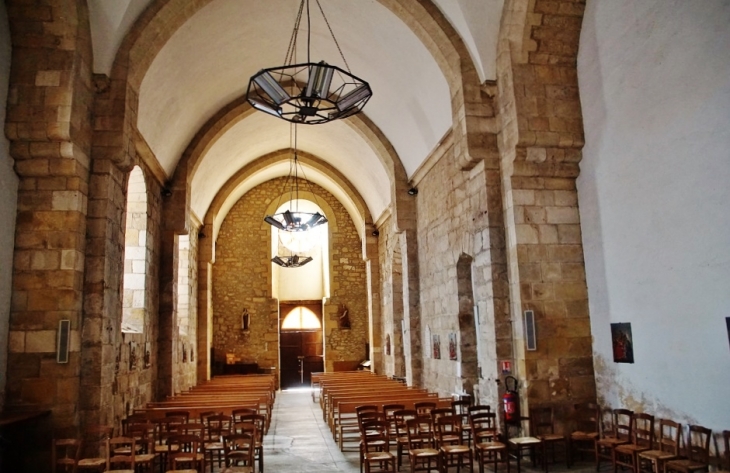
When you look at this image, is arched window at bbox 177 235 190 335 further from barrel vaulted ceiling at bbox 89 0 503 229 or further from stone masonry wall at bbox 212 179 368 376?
stone masonry wall at bbox 212 179 368 376

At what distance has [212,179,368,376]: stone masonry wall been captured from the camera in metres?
16.9

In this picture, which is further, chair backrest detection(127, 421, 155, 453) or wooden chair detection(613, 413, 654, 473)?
chair backrest detection(127, 421, 155, 453)

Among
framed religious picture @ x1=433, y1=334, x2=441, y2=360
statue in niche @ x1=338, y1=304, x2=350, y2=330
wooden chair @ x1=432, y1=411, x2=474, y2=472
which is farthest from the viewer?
statue in niche @ x1=338, y1=304, x2=350, y2=330

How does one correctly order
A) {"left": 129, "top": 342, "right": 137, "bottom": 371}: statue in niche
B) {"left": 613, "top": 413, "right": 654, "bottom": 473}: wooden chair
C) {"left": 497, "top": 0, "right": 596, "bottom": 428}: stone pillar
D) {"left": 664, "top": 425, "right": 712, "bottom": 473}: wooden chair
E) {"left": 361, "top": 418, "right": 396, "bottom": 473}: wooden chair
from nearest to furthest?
{"left": 664, "top": 425, "right": 712, "bottom": 473}: wooden chair → {"left": 613, "top": 413, "right": 654, "bottom": 473}: wooden chair → {"left": 361, "top": 418, "right": 396, "bottom": 473}: wooden chair → {"left": 497, "top": 0, "right": 596, "bottom": 428}: stone pillar → {"left": 129, "top": 342, "right": 137, "bottom": 371}: statue in niche

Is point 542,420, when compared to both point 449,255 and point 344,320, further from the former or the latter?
point 344,320

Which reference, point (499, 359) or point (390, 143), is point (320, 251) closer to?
point (390, 143)

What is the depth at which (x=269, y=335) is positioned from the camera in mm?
17047

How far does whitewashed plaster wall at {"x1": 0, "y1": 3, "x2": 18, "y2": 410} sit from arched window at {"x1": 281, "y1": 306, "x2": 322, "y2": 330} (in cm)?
1229

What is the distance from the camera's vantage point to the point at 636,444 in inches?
223

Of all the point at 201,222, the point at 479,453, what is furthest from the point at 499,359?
the point at 201,222

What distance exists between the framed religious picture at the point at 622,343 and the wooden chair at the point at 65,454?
5.70m

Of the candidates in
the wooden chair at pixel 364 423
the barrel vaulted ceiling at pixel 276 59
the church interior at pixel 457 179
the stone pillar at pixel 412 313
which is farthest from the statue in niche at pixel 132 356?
the stone pillar at pixel 412 313

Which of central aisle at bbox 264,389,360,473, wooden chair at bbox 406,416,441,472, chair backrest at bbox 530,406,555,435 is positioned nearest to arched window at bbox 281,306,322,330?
central aisle at bbox 264,389,360,473

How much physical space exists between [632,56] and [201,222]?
457 inches
